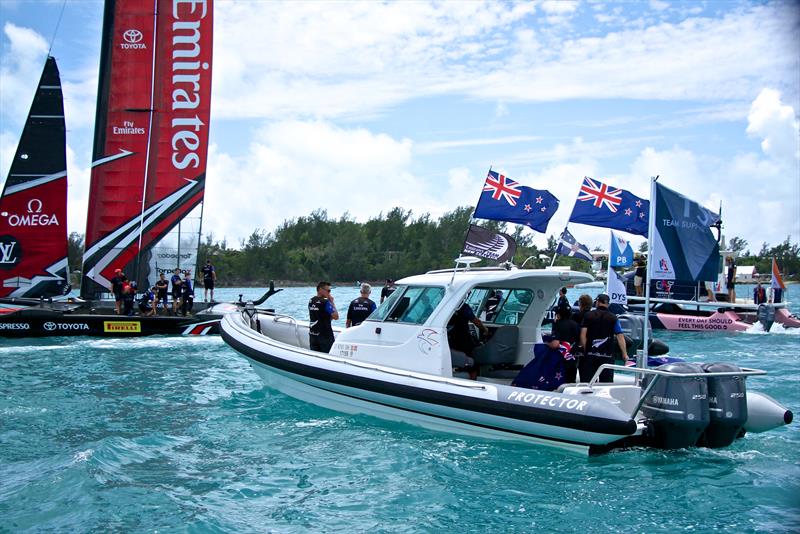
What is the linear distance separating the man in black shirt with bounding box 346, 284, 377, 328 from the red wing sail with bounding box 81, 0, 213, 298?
12238 mm

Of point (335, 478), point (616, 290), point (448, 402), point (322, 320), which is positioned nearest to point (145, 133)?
point (322, 320)

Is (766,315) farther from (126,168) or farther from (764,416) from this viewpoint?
(126,168)

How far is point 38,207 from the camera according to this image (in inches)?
873

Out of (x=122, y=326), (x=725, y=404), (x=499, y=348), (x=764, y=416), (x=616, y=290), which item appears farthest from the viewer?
(x=122, y=326)

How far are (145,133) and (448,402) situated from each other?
17905mm

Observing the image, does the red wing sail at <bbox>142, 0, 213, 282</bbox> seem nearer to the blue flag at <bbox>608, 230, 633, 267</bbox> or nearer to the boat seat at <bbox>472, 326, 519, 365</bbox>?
the blue flag at <bbox>608, 230, 633, 267</bbox>

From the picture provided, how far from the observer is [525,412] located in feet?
25.3

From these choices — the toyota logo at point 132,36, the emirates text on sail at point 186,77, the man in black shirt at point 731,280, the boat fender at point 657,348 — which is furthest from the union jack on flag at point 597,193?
the toyota logo at point 132,36

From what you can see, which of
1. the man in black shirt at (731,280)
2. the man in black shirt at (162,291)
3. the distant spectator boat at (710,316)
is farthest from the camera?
the man in black shirt at (731,280)

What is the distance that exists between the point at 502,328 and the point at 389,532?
14.3 feet

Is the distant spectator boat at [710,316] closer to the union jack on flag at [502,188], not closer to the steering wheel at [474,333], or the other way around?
the union jack on flag at [502,188]

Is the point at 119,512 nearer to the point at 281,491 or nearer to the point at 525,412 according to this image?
the point at 281,491

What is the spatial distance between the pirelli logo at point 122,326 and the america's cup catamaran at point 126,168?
1445mm

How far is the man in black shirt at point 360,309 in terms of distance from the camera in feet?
40.1
